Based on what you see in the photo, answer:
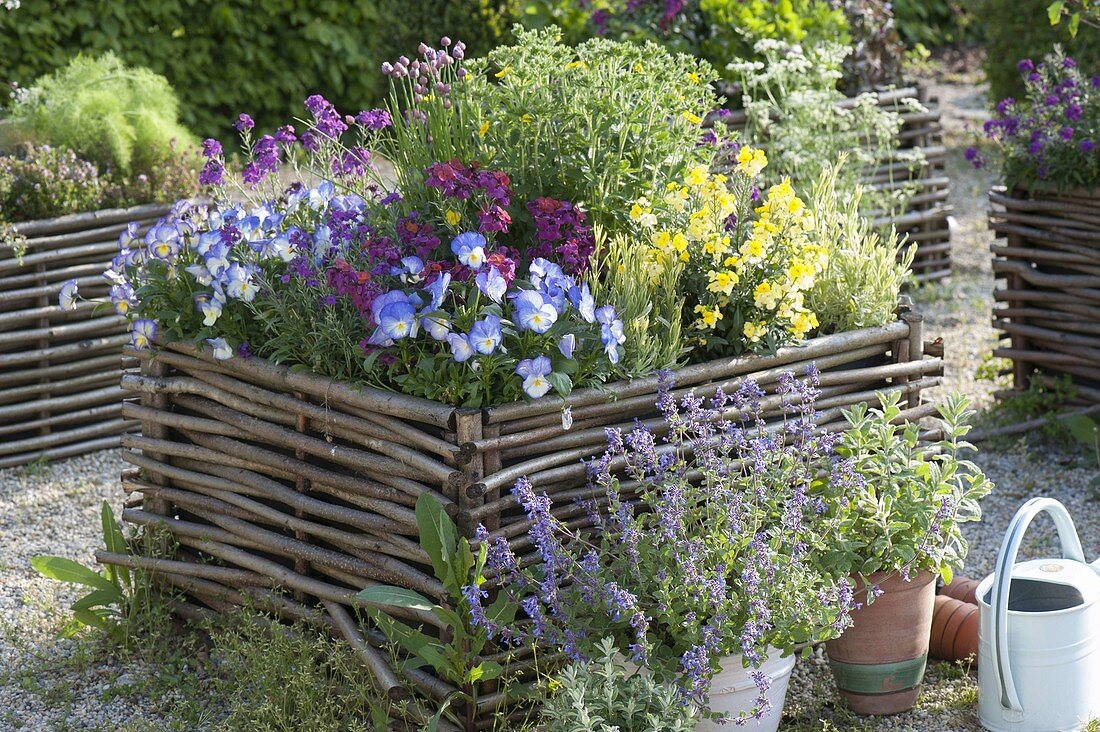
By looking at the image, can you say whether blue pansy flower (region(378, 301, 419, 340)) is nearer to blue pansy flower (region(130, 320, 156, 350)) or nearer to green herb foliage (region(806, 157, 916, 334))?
blue pansy flower (region(130, 320, 156, 350))

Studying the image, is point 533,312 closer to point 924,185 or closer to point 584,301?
point 584,301

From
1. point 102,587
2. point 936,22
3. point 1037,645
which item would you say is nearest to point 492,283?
point 1037,645

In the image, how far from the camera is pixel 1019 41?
8406mm

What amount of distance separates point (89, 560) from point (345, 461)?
1.44 m

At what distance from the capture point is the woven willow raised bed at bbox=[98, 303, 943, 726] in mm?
2680

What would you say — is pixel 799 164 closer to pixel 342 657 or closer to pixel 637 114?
pixel 637 114

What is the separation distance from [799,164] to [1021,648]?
2.85 metres

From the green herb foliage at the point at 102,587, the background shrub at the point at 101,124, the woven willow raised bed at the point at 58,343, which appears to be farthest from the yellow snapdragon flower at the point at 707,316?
the background shrub at the point at 101,124

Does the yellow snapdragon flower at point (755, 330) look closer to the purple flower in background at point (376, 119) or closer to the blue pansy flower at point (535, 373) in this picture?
the blue pansy flower at point (535, 373)

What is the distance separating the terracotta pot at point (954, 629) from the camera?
309 cm

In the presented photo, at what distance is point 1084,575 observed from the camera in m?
2.76

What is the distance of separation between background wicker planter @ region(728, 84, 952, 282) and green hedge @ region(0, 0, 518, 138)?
259 centimetres

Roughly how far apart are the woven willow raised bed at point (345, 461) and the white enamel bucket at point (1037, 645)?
644mm

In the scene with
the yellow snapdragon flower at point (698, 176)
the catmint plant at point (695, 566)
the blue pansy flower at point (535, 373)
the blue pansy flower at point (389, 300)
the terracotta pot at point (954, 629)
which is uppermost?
the yellow snapdragon flower at point (698, 176)
